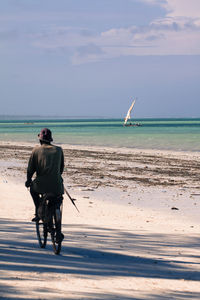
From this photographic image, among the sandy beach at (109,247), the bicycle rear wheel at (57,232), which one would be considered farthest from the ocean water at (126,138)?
the bicycle rear wheel at (57,232)

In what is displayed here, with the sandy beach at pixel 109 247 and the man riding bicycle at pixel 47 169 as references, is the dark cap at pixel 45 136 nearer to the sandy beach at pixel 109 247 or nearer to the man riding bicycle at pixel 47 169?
the man riding bicycle at pixel 47 169

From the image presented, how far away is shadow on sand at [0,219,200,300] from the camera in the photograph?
22.1ft

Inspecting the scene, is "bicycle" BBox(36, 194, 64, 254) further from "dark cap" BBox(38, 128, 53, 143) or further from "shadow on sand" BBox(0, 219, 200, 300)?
"dark cap" BBox(38, 128, 53, 143)

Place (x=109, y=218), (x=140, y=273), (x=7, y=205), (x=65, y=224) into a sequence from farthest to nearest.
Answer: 1. (x=7, y=205)
2. (x=109, y=218)
3. (x=65, y=224)
4. (x=140, y=273)

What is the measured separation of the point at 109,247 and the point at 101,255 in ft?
1.96

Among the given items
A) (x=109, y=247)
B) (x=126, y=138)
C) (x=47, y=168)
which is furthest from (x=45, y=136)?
(x=126, y=138)

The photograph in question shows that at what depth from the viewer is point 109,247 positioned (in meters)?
8.39

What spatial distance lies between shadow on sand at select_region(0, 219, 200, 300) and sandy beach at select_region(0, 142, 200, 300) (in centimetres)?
1

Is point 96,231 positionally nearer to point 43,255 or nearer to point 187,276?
point 43,255

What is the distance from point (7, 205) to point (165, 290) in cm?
760

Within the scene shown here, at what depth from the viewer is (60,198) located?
747 centimetres

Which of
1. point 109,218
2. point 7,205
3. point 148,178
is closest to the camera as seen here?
point 109,218

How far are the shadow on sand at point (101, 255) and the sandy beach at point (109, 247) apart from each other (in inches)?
0.5

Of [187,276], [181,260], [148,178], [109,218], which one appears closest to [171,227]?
[109,218]
